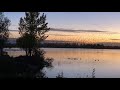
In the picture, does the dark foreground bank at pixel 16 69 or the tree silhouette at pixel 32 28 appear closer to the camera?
the dark foreground bank at pixel 16 69

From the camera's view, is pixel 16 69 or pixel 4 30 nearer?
pixel 16 69

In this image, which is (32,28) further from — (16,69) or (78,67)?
(16,69)

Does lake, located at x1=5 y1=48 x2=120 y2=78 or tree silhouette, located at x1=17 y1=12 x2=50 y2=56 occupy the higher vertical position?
tree silhouette, located at x1=17 y1=12 x2=50 y2=56

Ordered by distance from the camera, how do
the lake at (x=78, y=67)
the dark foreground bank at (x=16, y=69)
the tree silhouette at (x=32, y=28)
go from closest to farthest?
the dark foreground bank at (x=16, y=69) < the lake at (x=78, y=67) < the tree silhouette at (x=32, y=28)

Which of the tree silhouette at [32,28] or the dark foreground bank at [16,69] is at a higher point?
the tree silhouette at [32,28]

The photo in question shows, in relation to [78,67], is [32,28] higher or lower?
higher

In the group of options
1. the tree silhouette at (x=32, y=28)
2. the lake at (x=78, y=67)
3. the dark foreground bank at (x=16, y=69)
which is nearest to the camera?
the dark foreground bank at (x=16, y=69)

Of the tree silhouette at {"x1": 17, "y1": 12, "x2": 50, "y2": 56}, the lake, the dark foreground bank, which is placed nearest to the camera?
the dark foreground bank

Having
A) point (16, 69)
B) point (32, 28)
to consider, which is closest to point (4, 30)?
point (32, 28)

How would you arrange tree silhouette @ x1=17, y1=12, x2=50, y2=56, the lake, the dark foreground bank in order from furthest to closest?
tree silhouette @ x1=17, y1=12, x2=50, y2=56
the lake
the dark foreground bank
